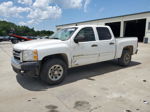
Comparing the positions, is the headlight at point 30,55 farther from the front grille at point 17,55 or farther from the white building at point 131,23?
the white building at point 131,23

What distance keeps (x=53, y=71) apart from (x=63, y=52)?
2.27 ft

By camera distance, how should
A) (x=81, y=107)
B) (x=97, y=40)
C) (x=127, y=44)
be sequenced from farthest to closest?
1. (x=127, y=44)
2. (x=97, y=40)
3. (x=81, y=107)

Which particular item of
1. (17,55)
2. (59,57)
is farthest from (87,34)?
(17,55)

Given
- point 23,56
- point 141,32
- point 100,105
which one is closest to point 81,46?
point 23,56

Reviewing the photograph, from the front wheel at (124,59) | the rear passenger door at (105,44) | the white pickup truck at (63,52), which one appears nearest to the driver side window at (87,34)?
the white pickup truck at (63,52)

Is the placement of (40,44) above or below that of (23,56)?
above

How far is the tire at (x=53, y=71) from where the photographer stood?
14.5ft

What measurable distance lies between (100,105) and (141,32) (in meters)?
33.0

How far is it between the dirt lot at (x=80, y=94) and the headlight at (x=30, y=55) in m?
0.95

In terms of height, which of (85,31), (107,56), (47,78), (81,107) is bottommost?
(81,107)

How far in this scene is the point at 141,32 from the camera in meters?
32.4

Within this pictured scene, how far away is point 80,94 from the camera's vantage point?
13.0 feet

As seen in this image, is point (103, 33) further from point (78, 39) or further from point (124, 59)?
point (124, 59)

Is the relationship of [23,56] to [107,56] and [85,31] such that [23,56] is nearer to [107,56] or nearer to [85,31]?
[85,31]
